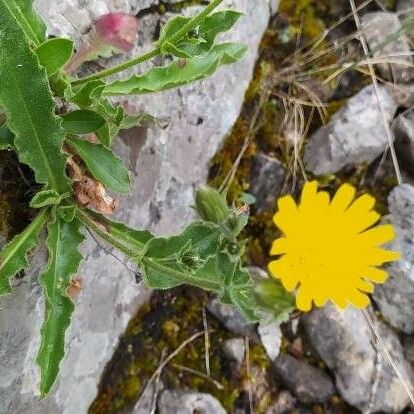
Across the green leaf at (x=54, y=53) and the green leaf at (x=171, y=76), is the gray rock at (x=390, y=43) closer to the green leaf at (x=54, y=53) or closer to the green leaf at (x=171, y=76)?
the green leaf at (x=171, y=76)

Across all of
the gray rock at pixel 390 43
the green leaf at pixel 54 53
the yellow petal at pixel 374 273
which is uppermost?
the green leaf at pixel 54 53

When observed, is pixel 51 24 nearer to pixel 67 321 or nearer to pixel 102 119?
pixel 102 119

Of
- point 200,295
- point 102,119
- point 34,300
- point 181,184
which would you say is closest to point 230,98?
point 181,184

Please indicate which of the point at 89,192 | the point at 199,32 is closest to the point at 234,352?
the point at 89,192

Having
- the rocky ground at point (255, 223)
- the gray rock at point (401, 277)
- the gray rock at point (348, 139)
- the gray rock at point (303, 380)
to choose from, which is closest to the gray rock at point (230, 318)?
the rocky ground at point (255, 223)

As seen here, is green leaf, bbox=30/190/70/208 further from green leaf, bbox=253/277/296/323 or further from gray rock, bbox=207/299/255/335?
gray rock, bbox=207/299/255/335

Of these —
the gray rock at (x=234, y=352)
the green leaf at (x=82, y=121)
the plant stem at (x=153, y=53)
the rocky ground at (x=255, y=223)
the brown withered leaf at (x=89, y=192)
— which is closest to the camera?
the plant stem at (x=153, y=53)

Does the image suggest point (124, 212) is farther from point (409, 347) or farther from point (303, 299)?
point (409, 347)
